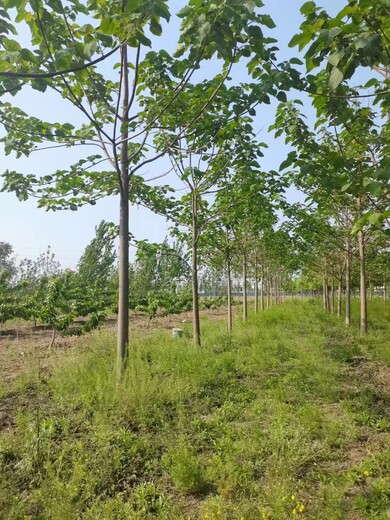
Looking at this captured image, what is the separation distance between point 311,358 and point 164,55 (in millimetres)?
5807

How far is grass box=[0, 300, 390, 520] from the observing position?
2.77m

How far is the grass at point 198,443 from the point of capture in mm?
2773

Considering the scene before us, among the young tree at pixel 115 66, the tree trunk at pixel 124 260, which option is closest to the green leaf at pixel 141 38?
the young tree at pixel 115 66

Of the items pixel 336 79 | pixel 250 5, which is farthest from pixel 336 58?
pixel 250 5

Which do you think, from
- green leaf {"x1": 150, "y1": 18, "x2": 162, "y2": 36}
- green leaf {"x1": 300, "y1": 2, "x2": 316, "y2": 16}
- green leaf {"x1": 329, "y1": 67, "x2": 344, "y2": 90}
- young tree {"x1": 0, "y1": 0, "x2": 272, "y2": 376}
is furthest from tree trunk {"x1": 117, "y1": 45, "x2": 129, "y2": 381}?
green leaf {"x1": 329, "y1": 67, "x2": 344, "y2": 90}

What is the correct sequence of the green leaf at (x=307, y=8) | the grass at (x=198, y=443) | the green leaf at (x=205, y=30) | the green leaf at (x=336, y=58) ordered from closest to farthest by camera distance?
the green leaf at (x=336, y=58)
the green leaf at (x=205, y=30)
the green leaf at (x=307, y=8)
the grass at (x=198, y=443)

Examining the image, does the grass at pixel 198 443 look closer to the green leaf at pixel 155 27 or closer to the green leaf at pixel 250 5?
the green leaf at pixel 250 5

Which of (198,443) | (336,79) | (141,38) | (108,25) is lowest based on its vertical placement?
(198,443)

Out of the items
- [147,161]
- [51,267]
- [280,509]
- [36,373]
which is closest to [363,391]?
[280,509]

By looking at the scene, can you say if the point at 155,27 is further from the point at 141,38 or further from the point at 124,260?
the point at 124,260

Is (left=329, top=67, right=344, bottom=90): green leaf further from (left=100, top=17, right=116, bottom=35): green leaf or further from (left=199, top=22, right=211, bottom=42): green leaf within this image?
(left=100, top=17, right=116, bottom=35): green leaf

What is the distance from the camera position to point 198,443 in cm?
379

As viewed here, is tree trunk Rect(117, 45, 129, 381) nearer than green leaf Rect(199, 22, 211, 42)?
No

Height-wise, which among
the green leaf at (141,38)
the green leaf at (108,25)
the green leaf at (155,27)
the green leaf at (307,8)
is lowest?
the green leaf at (141,38)
